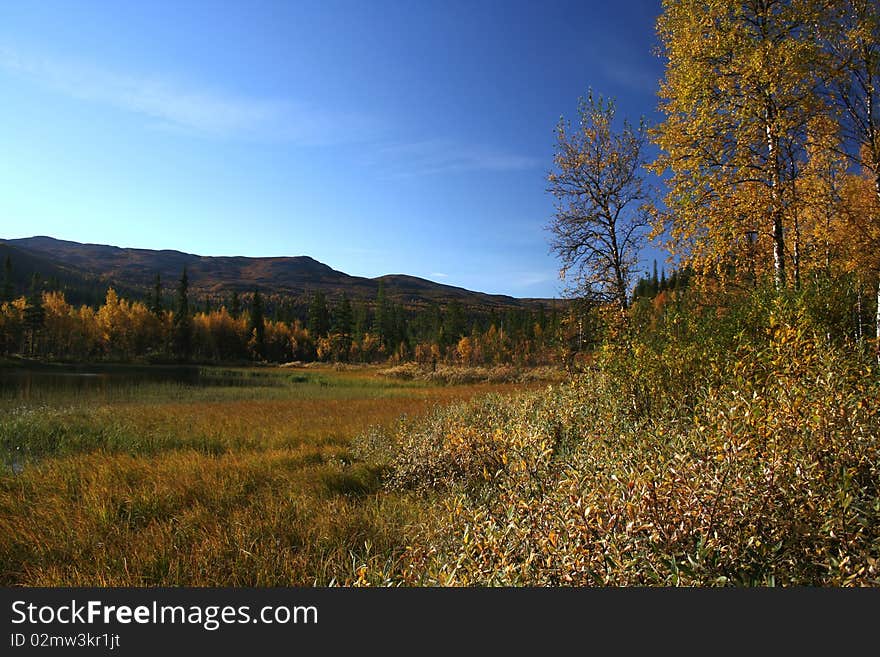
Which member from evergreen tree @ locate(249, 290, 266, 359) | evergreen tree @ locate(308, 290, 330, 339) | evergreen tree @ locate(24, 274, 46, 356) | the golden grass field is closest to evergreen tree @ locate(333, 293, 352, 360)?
evergreen tree @ locate(308, 290, 330, 339)

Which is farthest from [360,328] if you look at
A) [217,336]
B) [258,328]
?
[217,336]

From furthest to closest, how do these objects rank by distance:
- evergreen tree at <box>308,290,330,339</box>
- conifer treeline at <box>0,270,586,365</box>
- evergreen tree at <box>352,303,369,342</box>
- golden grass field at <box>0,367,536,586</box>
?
evergreen tree at <box>352,303,369,342</box>, evergreen tree at <box>308,290,330,339</box>, conifer treeline at <box>0,270,586,365</box>, golden grass field at <box>0,367,536,586</box>

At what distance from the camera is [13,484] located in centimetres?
718

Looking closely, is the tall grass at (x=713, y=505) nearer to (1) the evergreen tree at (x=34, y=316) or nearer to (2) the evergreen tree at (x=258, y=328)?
(2) the evergreen tree at (x=258, y=328)

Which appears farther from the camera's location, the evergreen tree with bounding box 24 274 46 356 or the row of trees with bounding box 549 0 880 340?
the evergreen tree with bounding box 24 274 46 356

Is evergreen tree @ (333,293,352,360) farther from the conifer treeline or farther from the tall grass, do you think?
the tall grass

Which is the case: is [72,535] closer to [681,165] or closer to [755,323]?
[755,323]

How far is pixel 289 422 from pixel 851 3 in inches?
678

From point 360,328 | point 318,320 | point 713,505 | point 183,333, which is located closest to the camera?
point 713,505

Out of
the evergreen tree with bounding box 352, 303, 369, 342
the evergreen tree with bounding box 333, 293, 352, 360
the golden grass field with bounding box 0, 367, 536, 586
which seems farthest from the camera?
the evergreen tree with bounding box 352, 303, 369, 342

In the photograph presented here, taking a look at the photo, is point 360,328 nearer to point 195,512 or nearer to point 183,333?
point 183,333

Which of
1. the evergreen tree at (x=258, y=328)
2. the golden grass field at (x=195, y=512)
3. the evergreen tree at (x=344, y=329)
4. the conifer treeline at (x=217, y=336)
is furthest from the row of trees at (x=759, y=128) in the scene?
the evergreen tree at (x=258, y=328)

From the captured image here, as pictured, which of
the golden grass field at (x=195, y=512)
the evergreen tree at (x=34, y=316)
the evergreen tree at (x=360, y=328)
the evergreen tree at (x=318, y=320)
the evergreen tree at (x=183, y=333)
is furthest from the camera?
the evergreen tree at (x=360, y=328)

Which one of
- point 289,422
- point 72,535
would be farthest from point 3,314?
point 72,535
